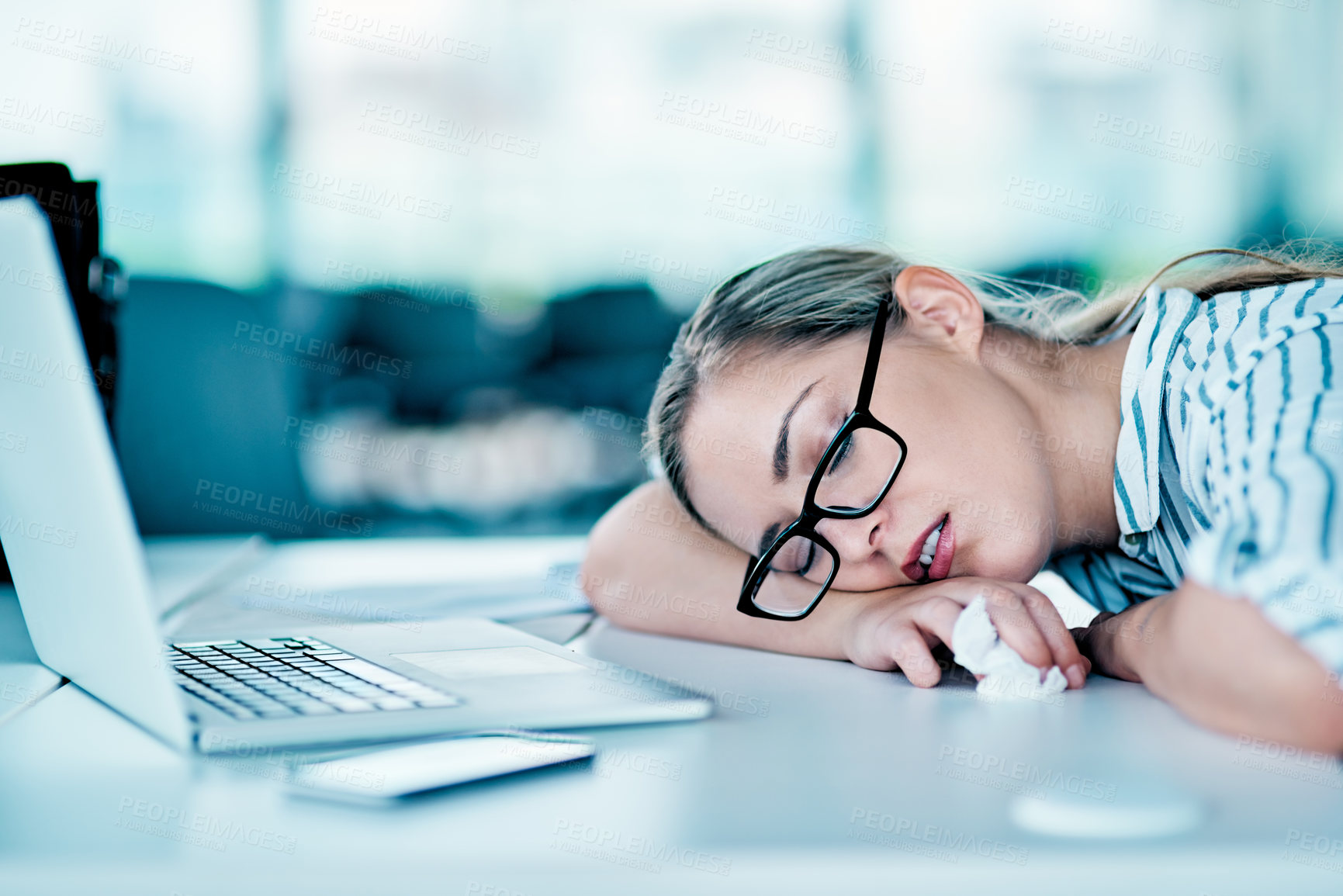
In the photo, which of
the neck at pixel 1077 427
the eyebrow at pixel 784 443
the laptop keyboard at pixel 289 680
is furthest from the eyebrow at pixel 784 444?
the laptop keyboard at pixel 289 680

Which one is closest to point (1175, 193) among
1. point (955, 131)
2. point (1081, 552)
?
point (955, 131)

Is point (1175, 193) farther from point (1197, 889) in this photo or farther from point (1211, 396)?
point (1197, 889)

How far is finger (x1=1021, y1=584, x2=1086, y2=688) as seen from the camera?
683 millimetres

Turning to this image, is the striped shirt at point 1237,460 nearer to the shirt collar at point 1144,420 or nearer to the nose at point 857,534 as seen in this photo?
the shirt collar at point 1144,420

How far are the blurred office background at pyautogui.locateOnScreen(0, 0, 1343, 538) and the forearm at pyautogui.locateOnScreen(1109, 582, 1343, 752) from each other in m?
3.27

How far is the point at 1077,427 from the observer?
0.94m

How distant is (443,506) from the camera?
392 centimetres

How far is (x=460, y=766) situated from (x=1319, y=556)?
0.40m

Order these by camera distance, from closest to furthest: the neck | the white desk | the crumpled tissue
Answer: the white desk
the crumpled tissue
the neck

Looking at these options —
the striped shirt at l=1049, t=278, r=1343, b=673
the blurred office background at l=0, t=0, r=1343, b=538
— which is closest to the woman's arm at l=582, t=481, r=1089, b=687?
the striped shirt at l=1049, t=278, r=1343, b=673

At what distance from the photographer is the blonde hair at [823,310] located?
36.5 inches

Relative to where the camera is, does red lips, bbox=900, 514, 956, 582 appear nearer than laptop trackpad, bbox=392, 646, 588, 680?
No

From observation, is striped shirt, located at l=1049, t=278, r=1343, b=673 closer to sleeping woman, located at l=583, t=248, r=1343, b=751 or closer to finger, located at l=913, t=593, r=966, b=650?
sleeping woman, located at l=583, t=248, r=1343, b=751

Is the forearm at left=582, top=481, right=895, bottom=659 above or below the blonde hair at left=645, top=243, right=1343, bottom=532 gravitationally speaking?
below
